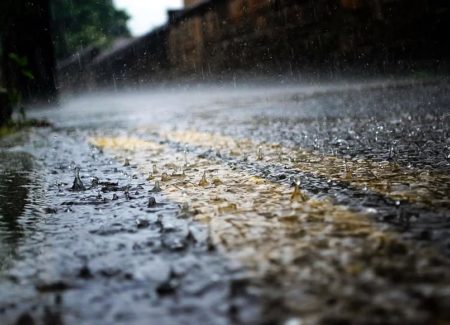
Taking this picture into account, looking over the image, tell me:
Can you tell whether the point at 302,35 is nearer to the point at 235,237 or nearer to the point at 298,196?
the point at 298,196

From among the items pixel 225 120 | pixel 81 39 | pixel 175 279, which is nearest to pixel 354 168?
pixel 175 279

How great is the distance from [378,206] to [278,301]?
2.08 feet

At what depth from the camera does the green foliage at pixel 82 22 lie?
2980 centimetres

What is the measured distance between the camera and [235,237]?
106cm

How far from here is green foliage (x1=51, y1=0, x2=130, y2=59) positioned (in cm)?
2980

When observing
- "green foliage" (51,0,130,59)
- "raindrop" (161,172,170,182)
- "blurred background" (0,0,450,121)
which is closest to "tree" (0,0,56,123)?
"blurred background" (0,0,450,121)

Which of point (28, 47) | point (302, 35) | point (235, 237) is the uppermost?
point (28, 47)

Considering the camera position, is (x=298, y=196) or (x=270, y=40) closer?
(x=298, y=196)

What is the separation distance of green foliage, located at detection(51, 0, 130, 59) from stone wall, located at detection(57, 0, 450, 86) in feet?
51.3

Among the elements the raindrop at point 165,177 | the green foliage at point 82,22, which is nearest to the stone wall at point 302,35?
the raindrop at point 165,177

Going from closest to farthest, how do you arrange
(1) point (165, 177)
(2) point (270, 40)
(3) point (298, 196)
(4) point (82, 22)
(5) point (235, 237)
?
(5) point (235, 237) → (3) point (298, 196) → (1) point (165, 177) → (2) point (270, 40) → (4) point (82, 22)

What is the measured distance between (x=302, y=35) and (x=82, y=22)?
987 inches

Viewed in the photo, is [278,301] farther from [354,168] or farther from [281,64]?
[281,64]

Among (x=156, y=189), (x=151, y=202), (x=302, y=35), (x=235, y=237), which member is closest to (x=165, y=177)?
(x=156, y=189)
